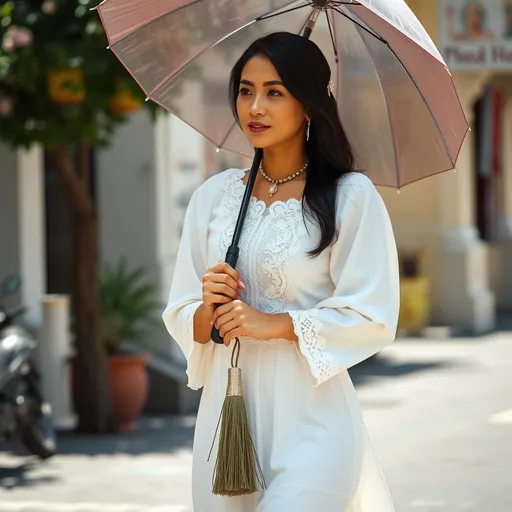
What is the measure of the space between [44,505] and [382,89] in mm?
3988

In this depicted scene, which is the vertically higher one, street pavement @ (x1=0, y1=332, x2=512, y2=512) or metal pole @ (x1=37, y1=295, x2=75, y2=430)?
metal pole @ (x1=37, y1=295, x2=75, y2=430)

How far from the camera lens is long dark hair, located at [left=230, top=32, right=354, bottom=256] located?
404cm

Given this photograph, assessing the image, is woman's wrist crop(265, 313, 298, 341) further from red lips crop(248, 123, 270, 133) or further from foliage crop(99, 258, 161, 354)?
foliage crop(99, 258, 161, 354)

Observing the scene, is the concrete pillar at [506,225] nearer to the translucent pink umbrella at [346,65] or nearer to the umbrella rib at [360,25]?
the translucent pink umbrella at [346,65]

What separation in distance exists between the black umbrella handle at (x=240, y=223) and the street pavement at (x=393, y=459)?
3.55 metres

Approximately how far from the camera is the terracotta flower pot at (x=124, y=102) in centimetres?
989

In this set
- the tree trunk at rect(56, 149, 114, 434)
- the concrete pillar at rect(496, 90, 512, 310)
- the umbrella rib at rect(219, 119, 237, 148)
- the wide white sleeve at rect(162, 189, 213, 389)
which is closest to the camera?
the wide white sleeve at rect(162, 189, 213, 389)

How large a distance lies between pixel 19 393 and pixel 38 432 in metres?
0.39

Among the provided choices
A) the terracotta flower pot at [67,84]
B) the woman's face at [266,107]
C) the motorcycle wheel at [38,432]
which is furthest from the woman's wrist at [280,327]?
the terracotta flower pot at [67,84]

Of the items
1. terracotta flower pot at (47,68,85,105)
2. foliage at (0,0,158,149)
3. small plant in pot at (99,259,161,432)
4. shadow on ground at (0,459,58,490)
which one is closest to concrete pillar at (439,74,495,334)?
small plant in pot at (99,259,161,432)

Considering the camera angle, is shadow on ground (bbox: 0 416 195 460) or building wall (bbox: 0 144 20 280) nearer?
shadow on ground (bbox: 0 416 195 460)

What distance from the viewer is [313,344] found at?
155 inches

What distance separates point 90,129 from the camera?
10133mm

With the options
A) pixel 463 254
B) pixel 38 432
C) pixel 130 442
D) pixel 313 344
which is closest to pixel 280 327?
pixel 313 344
